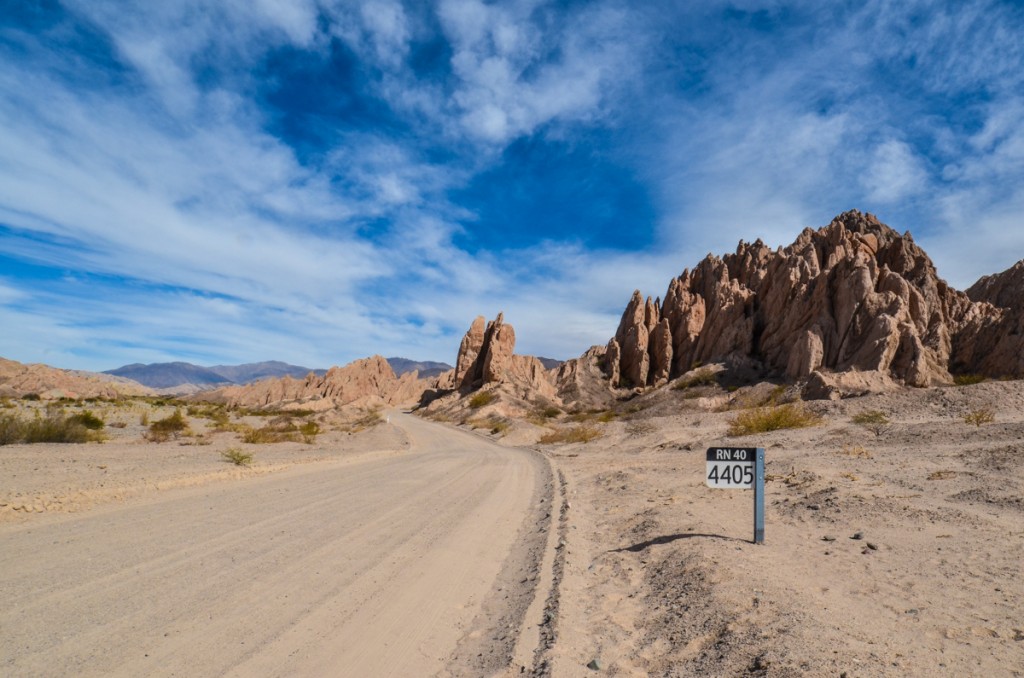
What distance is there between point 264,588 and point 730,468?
259 inches

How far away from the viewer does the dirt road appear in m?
4.58

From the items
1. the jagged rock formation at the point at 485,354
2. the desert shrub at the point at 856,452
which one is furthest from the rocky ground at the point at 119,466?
the jagged rock formation at the point at 485,354

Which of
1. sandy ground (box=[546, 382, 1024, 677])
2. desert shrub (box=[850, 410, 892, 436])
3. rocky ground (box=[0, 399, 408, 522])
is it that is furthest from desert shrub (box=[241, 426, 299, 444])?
desert shrub (box=[850, 410, 892, 436])

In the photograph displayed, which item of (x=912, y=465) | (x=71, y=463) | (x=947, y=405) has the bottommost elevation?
Answer: (x=71, y=463)

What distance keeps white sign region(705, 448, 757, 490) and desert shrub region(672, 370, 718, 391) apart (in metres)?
42.4

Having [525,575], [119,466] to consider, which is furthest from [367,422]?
[525,575]

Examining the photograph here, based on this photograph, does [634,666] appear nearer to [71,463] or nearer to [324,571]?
[324,571]

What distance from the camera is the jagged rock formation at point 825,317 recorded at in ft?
111

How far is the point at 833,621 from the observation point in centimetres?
498

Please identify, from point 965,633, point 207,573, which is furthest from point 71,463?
point 965,633

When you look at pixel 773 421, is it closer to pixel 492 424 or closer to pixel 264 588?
pixel 264 588

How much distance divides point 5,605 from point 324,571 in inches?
125

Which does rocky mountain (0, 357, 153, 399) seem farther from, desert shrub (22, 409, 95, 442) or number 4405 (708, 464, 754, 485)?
number 4405 (708, 464, 754, 485)

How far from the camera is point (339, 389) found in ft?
392
